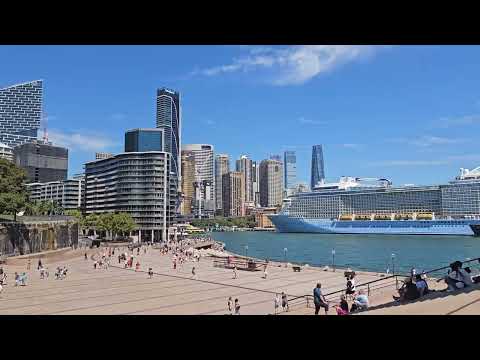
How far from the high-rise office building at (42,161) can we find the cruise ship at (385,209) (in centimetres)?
9268

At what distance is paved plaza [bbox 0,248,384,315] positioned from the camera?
18.2 meters

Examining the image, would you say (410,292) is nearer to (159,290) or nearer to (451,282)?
(451,282)

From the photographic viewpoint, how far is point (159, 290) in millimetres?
23625

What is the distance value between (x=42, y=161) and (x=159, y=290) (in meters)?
159

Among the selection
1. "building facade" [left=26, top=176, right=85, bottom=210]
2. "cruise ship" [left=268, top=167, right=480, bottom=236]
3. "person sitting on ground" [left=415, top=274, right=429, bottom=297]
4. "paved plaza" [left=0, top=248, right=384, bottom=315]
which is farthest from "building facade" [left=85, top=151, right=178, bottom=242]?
"person sitting on ground" [left=415, top=274, right=429, bottom=297]

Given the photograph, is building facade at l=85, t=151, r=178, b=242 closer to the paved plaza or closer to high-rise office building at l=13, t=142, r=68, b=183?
high-rise office building at l=13, t=142, r=68, b=183

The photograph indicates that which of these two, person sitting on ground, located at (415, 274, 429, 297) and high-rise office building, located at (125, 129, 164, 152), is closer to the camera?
person sitting on ground, located at (415, 274, 429, 297)

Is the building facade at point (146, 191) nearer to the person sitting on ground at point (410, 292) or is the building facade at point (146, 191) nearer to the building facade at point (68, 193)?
the building facade at point (68, 193)

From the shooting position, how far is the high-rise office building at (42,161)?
6412 inches

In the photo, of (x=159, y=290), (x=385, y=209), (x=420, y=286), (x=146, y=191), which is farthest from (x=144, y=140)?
(x=420, y=286)

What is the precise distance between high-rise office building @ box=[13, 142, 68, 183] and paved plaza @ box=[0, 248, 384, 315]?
141858mm

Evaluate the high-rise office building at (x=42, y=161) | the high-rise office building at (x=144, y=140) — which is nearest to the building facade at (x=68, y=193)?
the high-rise office building at (x=42, y=161)
